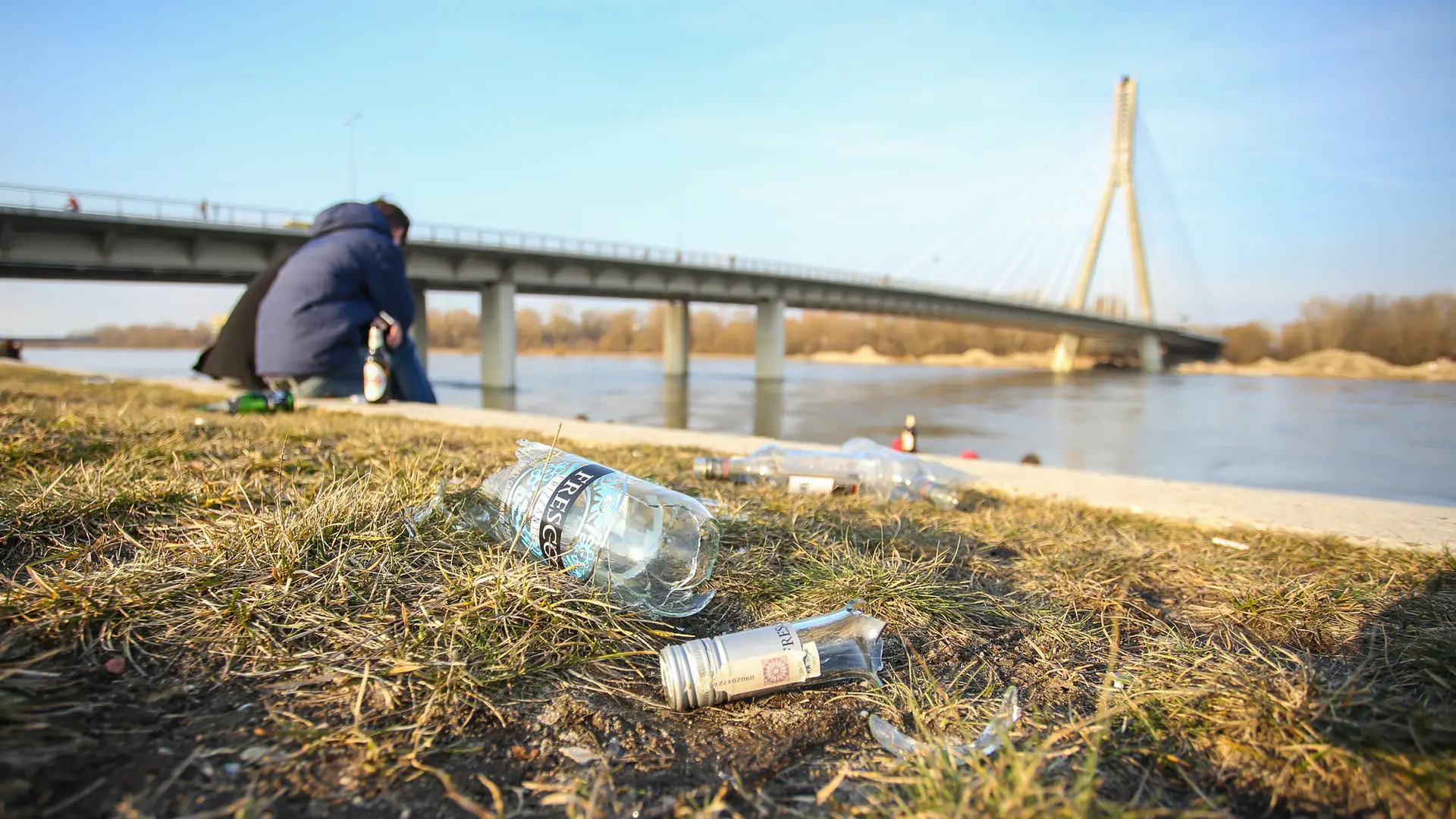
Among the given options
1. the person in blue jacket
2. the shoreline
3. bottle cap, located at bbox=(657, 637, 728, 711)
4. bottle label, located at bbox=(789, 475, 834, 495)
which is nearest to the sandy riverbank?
the shoreline

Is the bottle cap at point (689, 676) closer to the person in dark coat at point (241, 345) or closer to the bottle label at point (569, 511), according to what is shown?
the bottle label at point (569, 511)

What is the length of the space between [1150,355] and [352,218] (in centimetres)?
6041

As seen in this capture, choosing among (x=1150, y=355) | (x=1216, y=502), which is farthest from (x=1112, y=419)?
(x=1150, y=355)

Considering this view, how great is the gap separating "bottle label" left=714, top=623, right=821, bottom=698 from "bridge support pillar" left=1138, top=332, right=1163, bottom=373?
62480 mm

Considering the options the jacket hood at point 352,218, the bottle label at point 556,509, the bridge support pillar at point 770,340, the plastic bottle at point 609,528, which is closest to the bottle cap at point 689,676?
the plastic bottle at point 609,528

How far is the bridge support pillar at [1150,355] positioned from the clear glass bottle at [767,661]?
204ft

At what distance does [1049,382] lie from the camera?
38812 millimetres

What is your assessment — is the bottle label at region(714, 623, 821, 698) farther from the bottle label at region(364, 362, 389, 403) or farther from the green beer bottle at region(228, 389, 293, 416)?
the bottle label at region(364, 362, 389, 403)

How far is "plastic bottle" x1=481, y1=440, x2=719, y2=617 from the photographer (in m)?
1.84

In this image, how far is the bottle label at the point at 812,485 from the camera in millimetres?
3523

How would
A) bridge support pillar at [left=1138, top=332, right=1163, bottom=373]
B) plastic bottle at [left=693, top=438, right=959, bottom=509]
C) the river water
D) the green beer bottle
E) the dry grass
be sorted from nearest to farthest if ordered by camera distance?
the dry grass
plastic bottle at [left=693, top=438, right=959, bottom=509]
the green beer bottle
the river water
bridge support pillar at [left=1138, top=332, right=1163, bottom=373]

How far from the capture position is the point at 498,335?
93.7 ft

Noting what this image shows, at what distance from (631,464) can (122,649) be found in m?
2.40

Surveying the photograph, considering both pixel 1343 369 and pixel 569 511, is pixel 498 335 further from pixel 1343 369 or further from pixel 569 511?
pixel 1343 369
